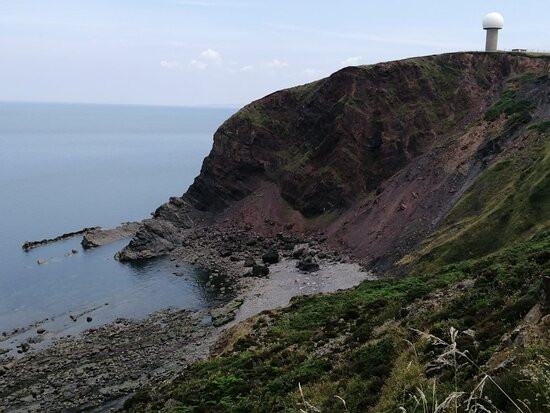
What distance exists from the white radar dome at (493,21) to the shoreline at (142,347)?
4804cm

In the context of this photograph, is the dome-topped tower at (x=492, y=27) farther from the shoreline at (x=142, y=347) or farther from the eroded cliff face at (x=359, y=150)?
the shoreline at (x=142, y=347)

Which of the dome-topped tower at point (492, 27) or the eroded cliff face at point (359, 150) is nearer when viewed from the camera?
the eroded cliff face at point (359, 150)

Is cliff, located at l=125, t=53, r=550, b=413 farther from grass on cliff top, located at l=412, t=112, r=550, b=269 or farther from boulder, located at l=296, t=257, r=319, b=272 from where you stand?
Result: boulder, located at l=296, t=257, r=319, b=272

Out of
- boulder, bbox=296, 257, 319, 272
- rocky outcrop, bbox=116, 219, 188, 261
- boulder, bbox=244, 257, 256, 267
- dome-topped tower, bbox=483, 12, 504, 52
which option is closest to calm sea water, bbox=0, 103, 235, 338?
rocky outcrop, bbox=116, 219, 188, 261

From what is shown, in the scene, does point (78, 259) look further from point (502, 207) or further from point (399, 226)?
point (502, 207)

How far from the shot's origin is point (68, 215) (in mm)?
106562

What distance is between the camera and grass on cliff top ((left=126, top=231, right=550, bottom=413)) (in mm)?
16172

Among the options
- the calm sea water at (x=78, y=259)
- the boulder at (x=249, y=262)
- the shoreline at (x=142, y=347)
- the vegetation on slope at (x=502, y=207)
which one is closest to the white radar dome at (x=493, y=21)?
the vegetation on slope at (x=502, y=207)

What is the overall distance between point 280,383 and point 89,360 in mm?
26698

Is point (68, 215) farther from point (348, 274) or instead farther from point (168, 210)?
point (348, 274)

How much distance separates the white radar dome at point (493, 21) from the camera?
82.2m

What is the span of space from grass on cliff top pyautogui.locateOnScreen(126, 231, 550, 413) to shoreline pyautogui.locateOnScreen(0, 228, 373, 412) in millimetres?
7392

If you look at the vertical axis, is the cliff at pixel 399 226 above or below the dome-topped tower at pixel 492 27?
below

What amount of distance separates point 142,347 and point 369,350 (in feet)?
97.5
